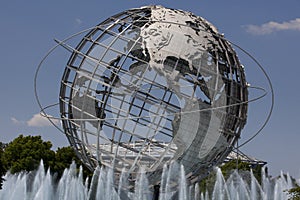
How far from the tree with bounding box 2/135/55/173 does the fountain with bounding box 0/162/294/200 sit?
1.87 m

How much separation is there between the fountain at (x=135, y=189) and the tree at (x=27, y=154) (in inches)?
73.7

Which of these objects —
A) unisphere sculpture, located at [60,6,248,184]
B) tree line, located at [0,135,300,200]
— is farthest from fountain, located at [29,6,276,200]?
tree line, located at [0,135,300,200]

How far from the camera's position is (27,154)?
32.0 meters

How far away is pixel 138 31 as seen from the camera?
587 inches

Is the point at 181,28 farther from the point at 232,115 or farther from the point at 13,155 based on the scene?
the point at 13,155

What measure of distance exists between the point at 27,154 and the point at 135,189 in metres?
18.4

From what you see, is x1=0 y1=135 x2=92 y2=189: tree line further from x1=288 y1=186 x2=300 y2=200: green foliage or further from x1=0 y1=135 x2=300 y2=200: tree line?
x1=288 y1=186 x2=300 y2=200: green foliage

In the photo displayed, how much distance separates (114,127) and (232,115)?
298 centimetres

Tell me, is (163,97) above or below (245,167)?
below

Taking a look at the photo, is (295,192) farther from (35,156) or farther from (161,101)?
(35,156)

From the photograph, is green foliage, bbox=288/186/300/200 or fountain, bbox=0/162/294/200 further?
green foliage, bbox=288/186/300/200

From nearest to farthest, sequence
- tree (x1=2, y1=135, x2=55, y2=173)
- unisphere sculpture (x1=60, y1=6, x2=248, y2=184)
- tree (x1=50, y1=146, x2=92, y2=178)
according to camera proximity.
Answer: unisphere sculpture (x1=60, y1=6, x2=248, y2=184) < tree (x1=2, y1=135, x2=55, y2=173) < tree (x1=50, y1=146, x2=92, y2=178)

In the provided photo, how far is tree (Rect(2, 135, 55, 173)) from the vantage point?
1231 inches

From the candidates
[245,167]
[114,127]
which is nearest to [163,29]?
[114,127]
